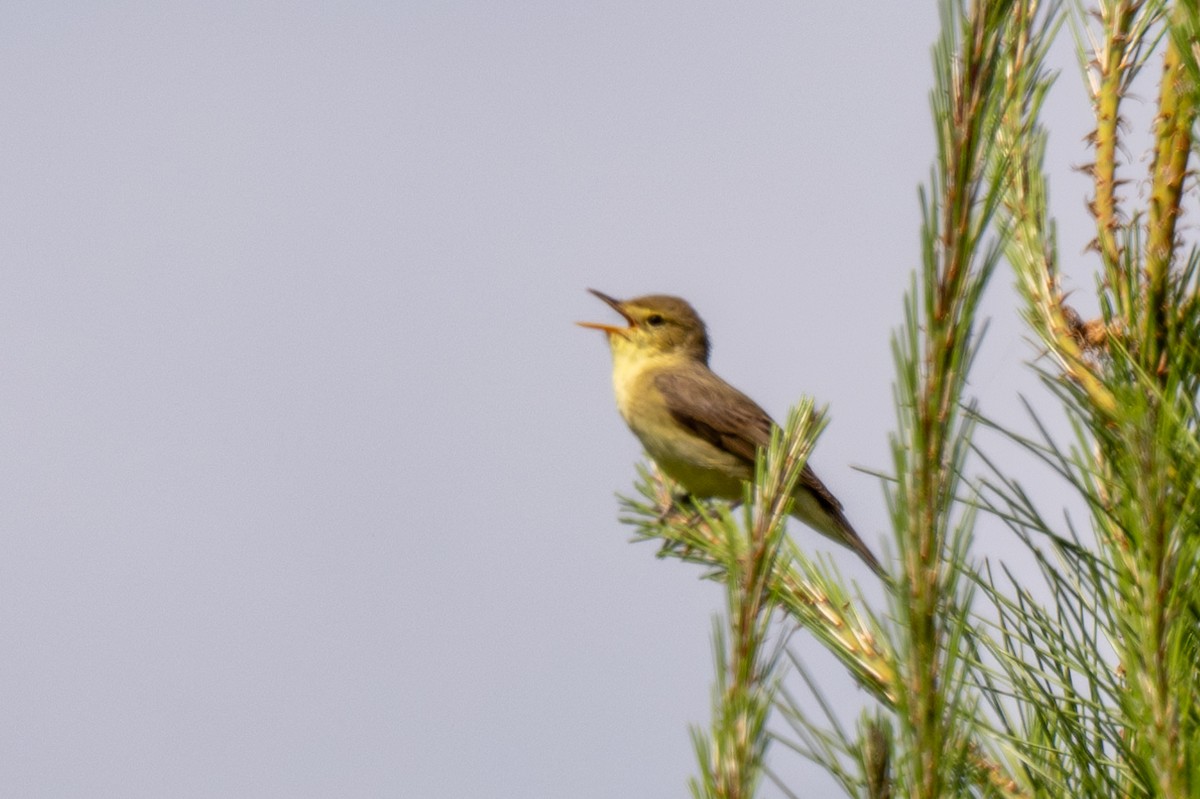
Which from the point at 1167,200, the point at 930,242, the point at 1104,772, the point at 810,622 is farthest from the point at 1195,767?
the point at 1167,200

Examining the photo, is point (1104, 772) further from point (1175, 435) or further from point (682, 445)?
point (682, 445)

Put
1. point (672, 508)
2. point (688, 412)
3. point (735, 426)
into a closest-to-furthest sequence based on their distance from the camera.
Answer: point (672, 508) < point (688, 412) < point (735, 426)

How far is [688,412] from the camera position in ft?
24.0

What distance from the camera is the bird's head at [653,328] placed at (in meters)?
8.20

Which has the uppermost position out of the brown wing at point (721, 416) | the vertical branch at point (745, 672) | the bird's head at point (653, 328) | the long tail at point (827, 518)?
the bird's head at point (653, 328)

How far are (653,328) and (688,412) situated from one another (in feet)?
3.54

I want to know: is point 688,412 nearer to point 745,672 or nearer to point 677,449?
point 677,449

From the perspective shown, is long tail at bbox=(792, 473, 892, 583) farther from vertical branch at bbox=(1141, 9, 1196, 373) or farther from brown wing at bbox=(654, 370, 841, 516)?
vertical branch at bbox=(1141, 9, 1196, 373)

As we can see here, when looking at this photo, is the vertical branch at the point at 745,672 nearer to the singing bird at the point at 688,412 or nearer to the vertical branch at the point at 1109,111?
the vertical branch at the point at 1109,111

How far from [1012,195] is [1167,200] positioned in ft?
1.70

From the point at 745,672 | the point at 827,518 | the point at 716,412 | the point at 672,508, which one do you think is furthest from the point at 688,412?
the point at 745,672

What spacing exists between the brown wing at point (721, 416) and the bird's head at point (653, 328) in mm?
419

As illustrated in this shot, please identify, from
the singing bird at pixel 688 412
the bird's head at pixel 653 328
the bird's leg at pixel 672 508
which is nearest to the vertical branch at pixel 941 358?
the bird's leg at pixel 672 508

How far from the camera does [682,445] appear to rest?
23.3ft
